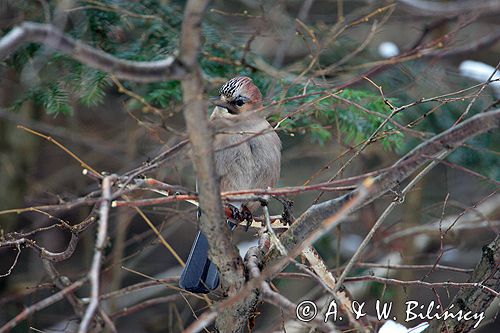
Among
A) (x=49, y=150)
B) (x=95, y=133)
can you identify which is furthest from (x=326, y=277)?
(x=49, y=150)

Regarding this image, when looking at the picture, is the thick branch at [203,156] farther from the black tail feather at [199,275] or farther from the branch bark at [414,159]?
the black tail feather at [199,275]

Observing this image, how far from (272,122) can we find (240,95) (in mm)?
217

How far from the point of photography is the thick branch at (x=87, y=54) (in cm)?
167

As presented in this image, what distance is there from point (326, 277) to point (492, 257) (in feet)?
2.20

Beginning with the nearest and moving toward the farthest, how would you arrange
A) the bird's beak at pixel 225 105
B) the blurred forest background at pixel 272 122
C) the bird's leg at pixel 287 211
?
1. the bird's leg at pixel 287 211
2. the blurred forest background at pixel 272 122
3. the bird's beak at pixel 225 105

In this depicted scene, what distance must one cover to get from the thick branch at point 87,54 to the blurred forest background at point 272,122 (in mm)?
956

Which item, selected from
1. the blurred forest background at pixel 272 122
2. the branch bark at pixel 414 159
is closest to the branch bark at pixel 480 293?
the blurred forest background at pixel 272 122

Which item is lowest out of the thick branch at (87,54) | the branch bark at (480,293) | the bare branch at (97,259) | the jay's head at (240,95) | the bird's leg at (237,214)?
the bird's leg at (237,214)

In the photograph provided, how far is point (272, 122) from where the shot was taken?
3.72 metres

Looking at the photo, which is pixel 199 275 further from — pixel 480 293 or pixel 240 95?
pixel 480 293

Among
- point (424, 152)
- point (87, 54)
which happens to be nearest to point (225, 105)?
point (424, 152)

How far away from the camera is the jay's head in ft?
12.0

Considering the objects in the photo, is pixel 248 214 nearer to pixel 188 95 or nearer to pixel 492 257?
pixel 492 257

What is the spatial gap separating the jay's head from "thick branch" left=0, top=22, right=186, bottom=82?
174 cm
